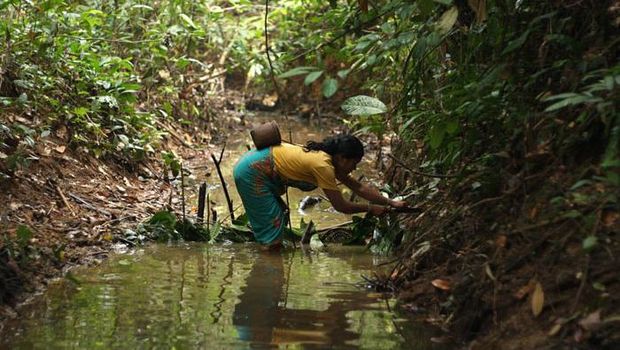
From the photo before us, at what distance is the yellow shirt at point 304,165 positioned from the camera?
7.28 meters

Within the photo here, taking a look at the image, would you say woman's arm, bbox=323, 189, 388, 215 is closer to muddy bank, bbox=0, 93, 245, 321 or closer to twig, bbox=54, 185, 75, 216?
muddy bank, bbox=0, 93, 245, 321

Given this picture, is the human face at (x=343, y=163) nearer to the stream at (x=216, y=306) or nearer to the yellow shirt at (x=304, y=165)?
the yellow shirt at (x=304, y=165)

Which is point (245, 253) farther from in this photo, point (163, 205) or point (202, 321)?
point (202, 321)

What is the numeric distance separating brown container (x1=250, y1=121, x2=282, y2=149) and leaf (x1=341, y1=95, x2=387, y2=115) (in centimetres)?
94

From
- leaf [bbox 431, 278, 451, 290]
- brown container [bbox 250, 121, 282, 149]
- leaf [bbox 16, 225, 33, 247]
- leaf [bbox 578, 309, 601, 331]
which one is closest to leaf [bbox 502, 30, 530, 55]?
leaf [bbox 431, 278, 451, 290]

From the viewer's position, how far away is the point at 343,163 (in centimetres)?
736

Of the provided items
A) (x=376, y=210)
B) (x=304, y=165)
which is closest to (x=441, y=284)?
(x=376, y=210)

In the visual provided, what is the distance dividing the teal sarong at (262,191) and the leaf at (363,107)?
1041mm

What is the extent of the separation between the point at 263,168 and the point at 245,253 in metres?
0.77

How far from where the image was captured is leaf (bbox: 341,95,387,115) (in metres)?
6.77

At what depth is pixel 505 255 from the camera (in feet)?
16.0

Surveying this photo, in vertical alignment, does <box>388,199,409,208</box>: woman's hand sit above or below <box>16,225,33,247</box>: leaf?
above

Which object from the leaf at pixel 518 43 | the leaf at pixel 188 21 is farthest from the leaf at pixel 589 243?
the leaf at pixel 188 21

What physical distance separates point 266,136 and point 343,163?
76cm
